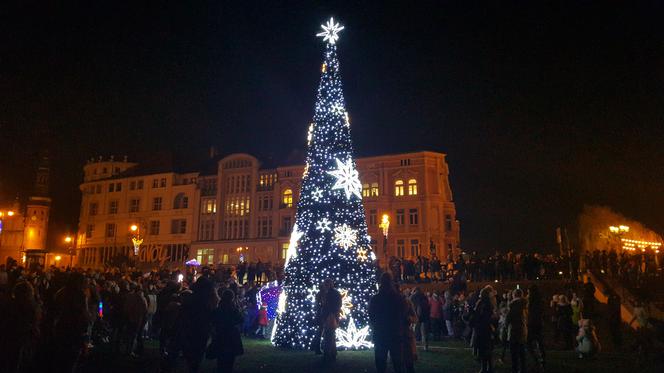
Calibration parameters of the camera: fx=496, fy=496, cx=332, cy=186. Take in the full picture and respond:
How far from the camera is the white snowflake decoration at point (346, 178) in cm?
1356

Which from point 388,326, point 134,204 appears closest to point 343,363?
point 388,326

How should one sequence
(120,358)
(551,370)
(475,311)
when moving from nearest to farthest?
(475,311) < (551,370) < (120,358)

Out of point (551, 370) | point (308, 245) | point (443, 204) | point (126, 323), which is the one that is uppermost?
point (443, 204)

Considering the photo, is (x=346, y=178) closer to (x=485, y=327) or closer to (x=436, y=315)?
(x=485, y=327)

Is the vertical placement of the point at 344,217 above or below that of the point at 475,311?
above

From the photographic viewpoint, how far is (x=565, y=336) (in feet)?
45.7

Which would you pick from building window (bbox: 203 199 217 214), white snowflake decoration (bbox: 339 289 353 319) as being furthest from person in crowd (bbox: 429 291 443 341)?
building window (bbox: 203 199 217 214)

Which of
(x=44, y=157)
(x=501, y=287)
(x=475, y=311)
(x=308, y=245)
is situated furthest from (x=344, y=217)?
(x=44, y=157)

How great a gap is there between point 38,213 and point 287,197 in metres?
45.1

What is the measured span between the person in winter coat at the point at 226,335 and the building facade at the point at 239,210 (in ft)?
126

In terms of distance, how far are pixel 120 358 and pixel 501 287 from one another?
17861mm

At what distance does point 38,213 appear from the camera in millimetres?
74438

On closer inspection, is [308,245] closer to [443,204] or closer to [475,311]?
[475,311]

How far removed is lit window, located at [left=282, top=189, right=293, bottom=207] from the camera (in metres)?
52.3
